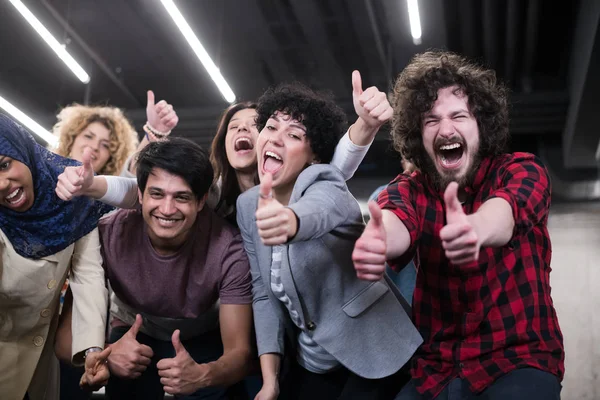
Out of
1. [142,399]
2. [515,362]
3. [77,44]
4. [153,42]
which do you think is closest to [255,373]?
[142,399]

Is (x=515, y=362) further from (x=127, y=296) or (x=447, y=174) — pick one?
(x=127, y=296)

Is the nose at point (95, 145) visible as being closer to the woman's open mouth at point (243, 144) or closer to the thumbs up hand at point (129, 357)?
the woman's open mouth at point (243, 144)

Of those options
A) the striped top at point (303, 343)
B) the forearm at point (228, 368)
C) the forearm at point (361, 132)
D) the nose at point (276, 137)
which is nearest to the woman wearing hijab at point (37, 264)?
the forearm at point (228, 368)

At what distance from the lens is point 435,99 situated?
212 cm

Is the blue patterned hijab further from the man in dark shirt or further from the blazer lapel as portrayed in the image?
the blazer lapel

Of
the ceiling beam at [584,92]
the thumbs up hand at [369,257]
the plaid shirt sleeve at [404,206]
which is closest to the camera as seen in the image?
the thumbs up hand at [369,257]

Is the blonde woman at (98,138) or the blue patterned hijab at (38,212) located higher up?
the blonde woman at (98,138)

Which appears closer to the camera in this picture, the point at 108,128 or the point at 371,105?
the point at 371,105

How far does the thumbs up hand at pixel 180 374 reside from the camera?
2.29 m

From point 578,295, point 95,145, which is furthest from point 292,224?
point 578,295

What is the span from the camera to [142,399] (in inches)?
107

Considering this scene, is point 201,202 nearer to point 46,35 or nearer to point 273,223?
point 273,223

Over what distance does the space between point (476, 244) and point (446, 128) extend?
0.63 meters

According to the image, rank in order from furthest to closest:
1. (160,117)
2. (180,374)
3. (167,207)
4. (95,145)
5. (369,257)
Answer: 1. (95,145)
2. (160,117)
3. (167,207)
4. (180,374)
5. (369,257)
